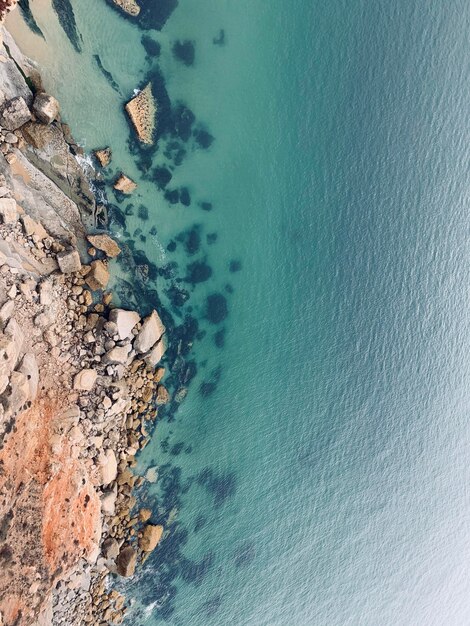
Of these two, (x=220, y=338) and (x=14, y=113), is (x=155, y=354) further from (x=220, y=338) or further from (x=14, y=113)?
(x=14, y=113)

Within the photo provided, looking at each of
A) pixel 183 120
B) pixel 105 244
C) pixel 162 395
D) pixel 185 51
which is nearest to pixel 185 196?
pixel 183 120

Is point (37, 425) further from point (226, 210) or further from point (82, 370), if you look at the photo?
point (226, 210)

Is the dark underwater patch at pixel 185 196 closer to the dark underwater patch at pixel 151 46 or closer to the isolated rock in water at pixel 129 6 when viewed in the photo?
the dark underwater patch at pixel 151 46

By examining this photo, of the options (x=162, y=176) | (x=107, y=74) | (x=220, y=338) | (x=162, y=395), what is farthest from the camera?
(x=220, y=338)

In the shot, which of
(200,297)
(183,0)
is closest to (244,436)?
(200,297)

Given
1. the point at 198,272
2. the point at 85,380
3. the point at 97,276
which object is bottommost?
the point at 85,380

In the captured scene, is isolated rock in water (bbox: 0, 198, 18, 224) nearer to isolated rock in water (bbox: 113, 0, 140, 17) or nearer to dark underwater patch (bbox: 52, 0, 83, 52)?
dark underwater patch (bbox: 52, 0, 83, 52)

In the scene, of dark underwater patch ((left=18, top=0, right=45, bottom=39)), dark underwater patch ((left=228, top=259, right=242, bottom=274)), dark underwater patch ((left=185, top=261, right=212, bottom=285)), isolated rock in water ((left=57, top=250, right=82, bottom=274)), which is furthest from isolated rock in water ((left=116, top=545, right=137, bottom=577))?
dark underwater patch ((left=18, top=0, right=45, bottom=39))
